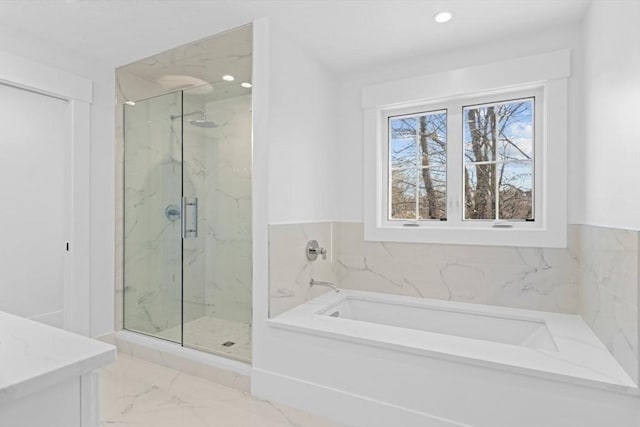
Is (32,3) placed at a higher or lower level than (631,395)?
higher

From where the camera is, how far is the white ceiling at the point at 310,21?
6.56ft

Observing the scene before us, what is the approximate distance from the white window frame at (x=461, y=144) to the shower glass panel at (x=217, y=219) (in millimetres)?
978

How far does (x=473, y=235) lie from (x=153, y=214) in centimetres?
244

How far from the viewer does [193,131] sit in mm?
2740

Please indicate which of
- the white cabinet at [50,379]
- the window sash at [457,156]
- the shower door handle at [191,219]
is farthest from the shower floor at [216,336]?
the white cabinet at [50,379]

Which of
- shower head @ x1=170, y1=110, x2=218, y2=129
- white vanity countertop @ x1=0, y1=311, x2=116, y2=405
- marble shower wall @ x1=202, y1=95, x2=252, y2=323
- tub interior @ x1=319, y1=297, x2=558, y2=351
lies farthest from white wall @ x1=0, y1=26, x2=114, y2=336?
white vanity countertop @ x1=0, y1=311, x2=116, y2=405

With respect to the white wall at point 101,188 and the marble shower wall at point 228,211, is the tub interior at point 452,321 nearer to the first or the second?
the marble shower wall at point 228,211

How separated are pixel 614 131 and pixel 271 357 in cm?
210

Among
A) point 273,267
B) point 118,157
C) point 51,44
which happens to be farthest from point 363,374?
point 51,44

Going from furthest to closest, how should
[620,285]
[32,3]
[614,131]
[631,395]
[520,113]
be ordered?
[520,113] → [32,3] → [614,131] → [620,285] → [631,395]

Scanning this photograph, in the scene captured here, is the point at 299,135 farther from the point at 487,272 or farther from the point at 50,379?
the point at 50,379

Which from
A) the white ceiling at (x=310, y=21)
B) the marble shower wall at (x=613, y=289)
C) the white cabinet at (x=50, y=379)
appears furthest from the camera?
the white ceiling at (x=310, y=21)

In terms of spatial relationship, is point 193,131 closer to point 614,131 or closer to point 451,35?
point 451,35

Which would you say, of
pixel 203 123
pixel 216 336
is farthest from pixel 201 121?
pixel 216 336
